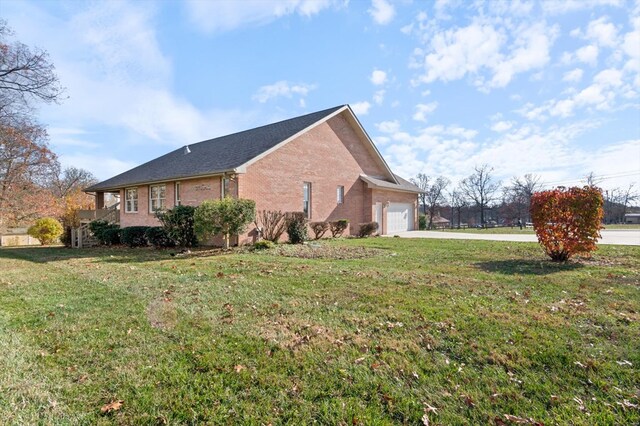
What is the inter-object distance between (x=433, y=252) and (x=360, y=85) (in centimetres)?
949

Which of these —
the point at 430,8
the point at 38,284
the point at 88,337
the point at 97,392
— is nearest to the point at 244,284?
the point at 88,337

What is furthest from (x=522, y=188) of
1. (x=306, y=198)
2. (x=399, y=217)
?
(x=306, y=198)

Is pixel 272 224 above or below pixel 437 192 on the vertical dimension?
below

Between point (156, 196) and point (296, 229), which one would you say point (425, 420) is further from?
point (156, 196)

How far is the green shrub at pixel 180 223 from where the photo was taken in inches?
547

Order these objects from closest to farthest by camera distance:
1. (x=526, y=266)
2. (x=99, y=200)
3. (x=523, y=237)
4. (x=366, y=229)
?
1. (x=526, y=266)
2. (x=523, y=237)
3. (x=366, y=229)
4. (x=99, y=200)

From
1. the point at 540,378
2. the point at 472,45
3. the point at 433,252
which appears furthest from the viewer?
the point at 433,252

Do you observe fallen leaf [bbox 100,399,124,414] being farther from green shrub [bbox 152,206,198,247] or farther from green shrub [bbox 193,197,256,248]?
green shrub [bbox 152,206,198,247]

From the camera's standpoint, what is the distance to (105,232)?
17.5m

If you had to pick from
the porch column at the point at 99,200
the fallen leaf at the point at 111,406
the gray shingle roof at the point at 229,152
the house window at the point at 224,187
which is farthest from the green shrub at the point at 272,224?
the porch column at the point at 99,200

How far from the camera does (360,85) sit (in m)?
16.4

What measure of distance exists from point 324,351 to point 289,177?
13459 millimetres

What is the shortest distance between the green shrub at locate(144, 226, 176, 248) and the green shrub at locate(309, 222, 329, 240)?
6.87m

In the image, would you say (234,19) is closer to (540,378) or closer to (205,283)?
(205,283)
